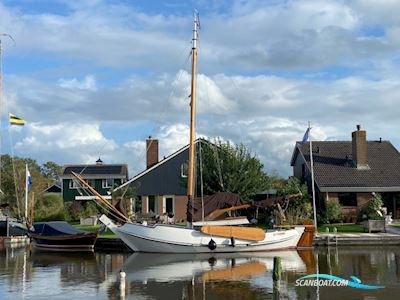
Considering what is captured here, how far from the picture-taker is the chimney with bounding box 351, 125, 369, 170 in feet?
153

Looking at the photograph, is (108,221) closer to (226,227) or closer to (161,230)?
(161,230)

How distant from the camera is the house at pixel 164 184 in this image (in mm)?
55250

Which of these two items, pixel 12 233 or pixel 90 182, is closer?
pixel 12 233

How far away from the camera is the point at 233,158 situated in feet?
150

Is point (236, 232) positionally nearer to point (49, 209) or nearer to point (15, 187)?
point (49, 209)

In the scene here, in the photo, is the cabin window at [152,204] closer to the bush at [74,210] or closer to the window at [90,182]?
the bush at [74,210]

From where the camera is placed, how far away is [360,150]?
46.8 metres

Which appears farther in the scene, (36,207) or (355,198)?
(36,207)

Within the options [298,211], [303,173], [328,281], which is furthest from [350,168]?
[328,281]

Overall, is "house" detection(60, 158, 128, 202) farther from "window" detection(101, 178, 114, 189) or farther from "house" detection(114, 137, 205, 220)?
"house" detection(114, 137, 205, 220)

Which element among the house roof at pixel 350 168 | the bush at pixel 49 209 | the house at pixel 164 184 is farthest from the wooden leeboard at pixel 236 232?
the bush at pixel 49 209

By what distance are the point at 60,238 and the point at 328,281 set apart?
2020 cm

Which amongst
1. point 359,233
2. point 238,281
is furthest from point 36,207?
point 238,281

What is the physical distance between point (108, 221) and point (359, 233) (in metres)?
15.8
